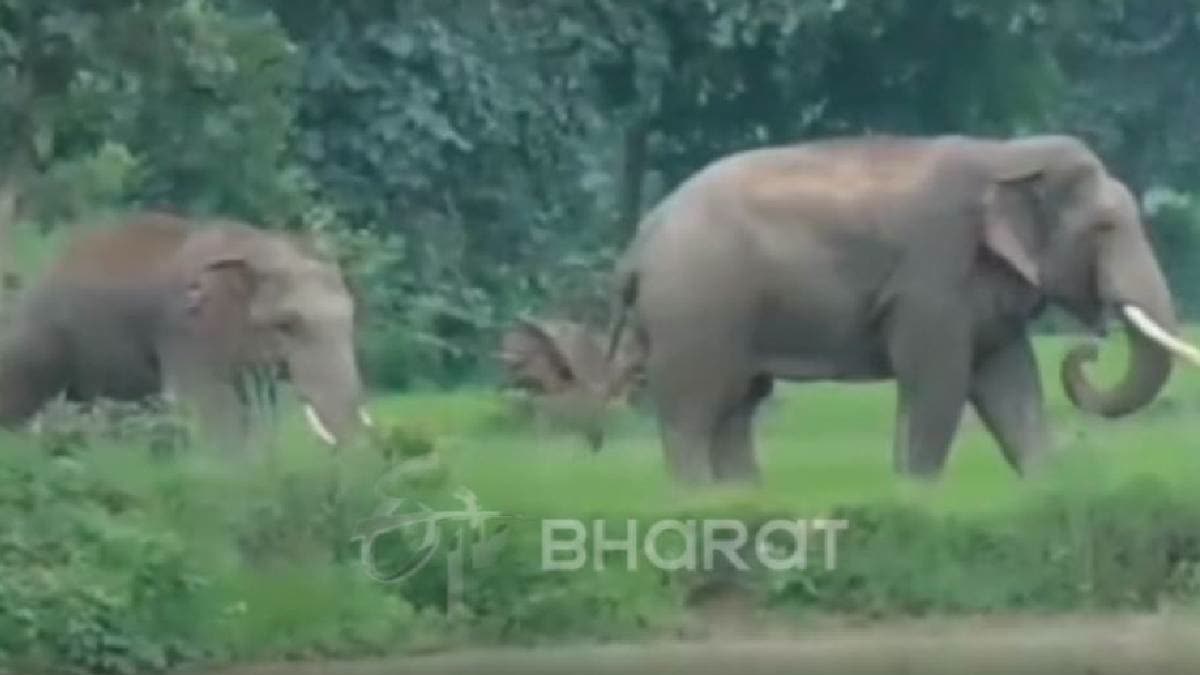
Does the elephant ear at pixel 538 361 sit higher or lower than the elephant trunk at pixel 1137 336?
lower

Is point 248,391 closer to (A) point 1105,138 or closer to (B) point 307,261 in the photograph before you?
(B) point 307,261

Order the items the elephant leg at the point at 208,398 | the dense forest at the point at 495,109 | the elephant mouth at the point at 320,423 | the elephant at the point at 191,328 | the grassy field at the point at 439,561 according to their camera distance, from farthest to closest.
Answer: the dense forest at the point at 495,109
the elephant at the point at 191,328
the elephant leg at the point at 208,398
the elephant mouth at the point at 320,423
the grassy field at the point at 439,561

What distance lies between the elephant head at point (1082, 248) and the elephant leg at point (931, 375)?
1.32 feet

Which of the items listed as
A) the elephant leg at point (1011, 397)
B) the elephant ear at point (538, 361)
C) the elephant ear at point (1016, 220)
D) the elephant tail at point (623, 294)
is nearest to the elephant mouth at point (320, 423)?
the elephant tail at point (623, 294)

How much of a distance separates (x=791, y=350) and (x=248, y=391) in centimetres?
248

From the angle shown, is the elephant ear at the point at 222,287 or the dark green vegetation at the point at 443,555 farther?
the elephant ear at the point at 222,287

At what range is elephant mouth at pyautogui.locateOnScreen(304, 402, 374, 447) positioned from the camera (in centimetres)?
1650

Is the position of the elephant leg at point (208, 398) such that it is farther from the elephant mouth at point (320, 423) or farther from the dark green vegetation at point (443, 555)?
the dark green vegetation at point (443, 555)

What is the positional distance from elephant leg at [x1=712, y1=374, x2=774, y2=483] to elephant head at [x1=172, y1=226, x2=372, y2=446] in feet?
5.22

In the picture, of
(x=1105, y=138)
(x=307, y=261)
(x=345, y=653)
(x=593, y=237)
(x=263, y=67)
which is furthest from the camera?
(x=1105, y=138)

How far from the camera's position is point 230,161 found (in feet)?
82.7

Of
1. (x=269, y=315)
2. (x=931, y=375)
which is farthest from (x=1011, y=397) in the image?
(x=269, y=315)

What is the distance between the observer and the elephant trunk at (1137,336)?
16.3m

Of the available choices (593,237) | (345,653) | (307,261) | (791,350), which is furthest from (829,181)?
(593,237)
